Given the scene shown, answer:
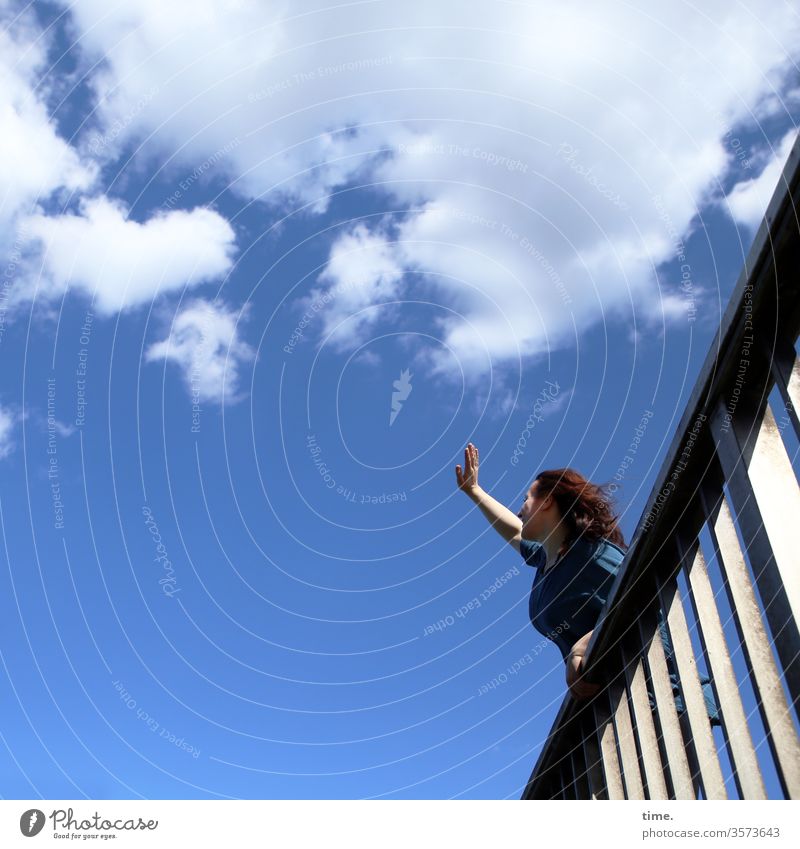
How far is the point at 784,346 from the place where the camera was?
51.3 inches

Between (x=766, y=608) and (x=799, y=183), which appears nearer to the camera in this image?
(x=799, y=183)

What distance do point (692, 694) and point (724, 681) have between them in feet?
0.66

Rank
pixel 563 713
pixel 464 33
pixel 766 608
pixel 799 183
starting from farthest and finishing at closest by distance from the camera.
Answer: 1. pixel 464 33
2. pixel 563 713
3. pixel 766 608
4. pixel 799 183

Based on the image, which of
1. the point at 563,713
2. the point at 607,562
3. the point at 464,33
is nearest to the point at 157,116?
the point at 464,33

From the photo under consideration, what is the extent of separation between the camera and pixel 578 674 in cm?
219

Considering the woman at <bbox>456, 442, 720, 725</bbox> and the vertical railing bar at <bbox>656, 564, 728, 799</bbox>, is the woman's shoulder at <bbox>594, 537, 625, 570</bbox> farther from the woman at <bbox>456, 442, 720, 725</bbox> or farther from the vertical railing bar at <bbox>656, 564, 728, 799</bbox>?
the vertical railing bar at <bbox>656, 564, 728, 799</bbox>

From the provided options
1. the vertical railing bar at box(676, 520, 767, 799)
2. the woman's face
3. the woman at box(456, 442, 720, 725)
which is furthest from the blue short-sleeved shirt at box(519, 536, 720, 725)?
the vertical railing bar at box(676, 520, 767, 799)

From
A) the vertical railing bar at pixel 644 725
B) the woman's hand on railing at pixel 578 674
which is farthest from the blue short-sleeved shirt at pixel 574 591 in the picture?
the vertical railing bar at pixel 644 725

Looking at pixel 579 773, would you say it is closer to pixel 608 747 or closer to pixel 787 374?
pixel 608 747

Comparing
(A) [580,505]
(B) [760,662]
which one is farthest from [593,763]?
(B) [760,662]

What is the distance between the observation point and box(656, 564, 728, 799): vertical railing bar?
150 cm

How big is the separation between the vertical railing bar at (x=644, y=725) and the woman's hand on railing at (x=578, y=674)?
0.64ft

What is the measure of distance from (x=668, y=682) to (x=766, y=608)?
554mm
